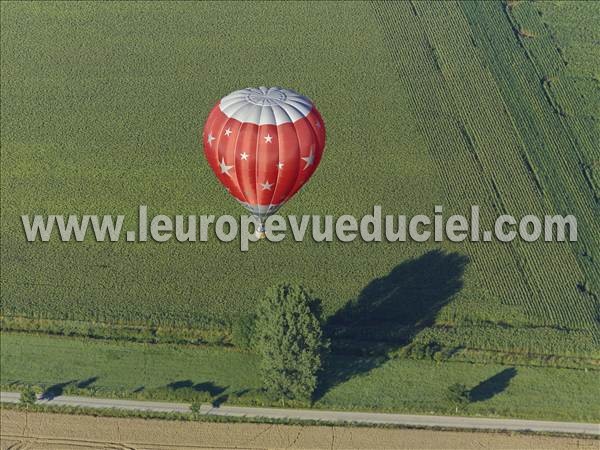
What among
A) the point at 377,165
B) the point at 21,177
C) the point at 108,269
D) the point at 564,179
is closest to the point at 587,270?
the point at 564,179

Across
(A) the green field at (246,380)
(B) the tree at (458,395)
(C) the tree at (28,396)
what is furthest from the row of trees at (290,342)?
(C) the tree at (28,396)

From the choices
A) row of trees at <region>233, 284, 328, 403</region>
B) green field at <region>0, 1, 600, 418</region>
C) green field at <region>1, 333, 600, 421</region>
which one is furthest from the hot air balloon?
green field at <region>1, 333, 600, 421</region>

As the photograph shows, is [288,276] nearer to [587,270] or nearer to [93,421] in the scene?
[93,421]

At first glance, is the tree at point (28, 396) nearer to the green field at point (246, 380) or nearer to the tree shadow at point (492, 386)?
the green field at point (246, 380)

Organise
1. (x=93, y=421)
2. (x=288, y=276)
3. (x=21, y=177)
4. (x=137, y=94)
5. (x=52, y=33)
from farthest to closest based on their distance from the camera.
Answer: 1. (x=52, y=33)
2. (x=137, y=94)
3. (x=21, y=177)
4. (x=288, y=276)
5. (x=93, y=421)

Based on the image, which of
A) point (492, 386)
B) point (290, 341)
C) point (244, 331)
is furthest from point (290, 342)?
point (492, 386)

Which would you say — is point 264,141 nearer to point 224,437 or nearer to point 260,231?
point 260,231
